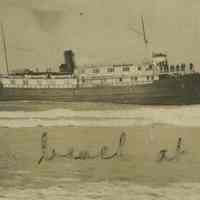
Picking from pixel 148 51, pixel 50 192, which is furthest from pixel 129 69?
pixel 50 192

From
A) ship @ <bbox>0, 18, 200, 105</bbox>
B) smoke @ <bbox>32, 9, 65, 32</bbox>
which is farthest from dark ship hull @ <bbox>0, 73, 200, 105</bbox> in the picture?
smoke @ <bbox>32, 9, 65, 32</bbox>

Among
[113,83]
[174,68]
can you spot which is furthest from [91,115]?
[174,68]

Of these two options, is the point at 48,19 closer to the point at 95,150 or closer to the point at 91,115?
the point at 91,115

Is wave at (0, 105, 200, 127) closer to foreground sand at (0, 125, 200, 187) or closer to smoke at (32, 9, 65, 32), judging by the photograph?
foreground sand at (0, 125, 200, 187)

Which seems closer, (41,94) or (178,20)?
(178,20)

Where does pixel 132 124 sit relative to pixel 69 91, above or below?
below

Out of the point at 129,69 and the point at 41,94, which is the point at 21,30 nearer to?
the point at 41,94

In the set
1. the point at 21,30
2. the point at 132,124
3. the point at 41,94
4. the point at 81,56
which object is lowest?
the point at 132,124
